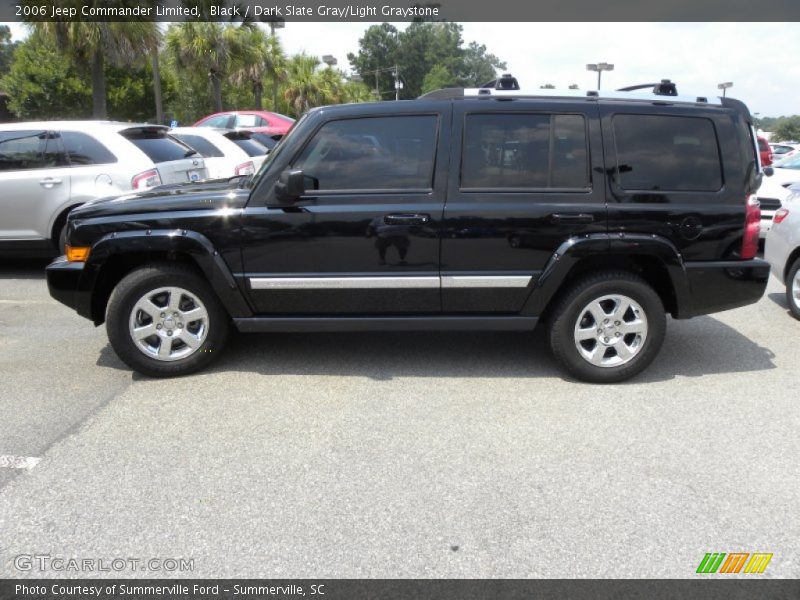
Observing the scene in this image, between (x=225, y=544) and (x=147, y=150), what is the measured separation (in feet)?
19.0

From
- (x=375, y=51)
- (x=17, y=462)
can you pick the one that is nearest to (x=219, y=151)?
(x=17, y=462)

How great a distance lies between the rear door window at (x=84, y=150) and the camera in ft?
23.2

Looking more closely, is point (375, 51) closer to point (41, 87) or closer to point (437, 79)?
point (437, 79)

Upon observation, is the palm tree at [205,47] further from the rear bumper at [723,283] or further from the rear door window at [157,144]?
the rear bumper at [723,283]

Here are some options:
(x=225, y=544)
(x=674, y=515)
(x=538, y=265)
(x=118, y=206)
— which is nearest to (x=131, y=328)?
(x=118, y=206)

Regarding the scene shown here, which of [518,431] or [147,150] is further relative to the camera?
[147,150]

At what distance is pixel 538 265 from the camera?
4.26m

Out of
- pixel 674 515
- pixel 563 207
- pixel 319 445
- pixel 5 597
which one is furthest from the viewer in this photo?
pixel 563 207

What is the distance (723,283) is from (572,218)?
116cm

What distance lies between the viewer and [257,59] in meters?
30.2

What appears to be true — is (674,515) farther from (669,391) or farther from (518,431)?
(669,391)

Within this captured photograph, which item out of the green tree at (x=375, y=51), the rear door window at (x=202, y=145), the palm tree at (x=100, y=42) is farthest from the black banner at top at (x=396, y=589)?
the green tree at (x=375, y=51)

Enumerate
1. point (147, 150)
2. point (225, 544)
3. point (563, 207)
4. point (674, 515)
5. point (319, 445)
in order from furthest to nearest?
point (147, 150) < point (563, 207) < point (319, 445) < point (674, 515) < point (225, 544)

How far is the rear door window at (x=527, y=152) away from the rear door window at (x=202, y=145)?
609 centimetres
